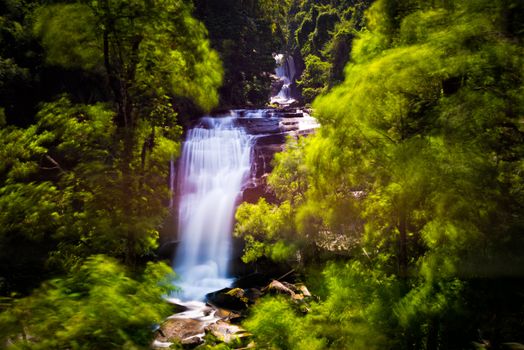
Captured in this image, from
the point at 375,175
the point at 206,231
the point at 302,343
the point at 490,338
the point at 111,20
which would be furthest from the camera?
the point at 206,231

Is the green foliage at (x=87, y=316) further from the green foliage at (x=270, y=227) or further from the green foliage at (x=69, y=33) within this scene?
the green foliage at (x=270, y=227)

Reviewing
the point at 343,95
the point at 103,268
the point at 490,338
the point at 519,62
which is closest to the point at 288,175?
the point at 343,95

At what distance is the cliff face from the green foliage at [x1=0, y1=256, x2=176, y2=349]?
16.2 m

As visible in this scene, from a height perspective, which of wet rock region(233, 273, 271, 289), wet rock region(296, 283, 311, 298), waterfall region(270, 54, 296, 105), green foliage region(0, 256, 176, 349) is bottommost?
wet rock region(233, 273, 271, 289)

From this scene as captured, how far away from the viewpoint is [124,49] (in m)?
5.25

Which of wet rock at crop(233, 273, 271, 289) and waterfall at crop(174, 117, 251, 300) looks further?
waterfall at crop(174, 117, 251, 300)

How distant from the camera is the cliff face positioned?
19766 mm

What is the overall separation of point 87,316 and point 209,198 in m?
18.2

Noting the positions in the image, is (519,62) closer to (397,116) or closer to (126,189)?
(397,116)

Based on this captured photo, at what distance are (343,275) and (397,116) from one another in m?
2.95

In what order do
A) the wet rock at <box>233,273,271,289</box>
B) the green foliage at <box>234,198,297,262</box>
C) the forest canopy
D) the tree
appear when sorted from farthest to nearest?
the wet rock at <box>233,273,271,289</box>, the green foliage at <box>234,198,297,262</box>, the tree, the forest canopy

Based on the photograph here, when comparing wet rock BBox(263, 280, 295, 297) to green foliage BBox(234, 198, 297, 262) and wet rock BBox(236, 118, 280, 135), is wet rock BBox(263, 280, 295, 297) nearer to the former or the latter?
green foliage BBox(234, 198, 297, 262)

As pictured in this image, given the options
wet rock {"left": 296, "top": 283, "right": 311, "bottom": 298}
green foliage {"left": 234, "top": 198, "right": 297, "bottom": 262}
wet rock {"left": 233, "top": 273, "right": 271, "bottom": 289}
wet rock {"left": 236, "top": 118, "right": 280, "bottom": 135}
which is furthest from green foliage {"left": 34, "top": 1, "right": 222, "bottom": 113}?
wet rock {"left": 236, "top": 118, "right": 280, "bottom": 135}

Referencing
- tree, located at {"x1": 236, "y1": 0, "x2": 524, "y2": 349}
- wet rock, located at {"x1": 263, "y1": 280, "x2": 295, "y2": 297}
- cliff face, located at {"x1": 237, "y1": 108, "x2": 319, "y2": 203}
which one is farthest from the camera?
cliff face, located at {"x1": 237, "y1": 108, "x2": 319, "y2": 203}
